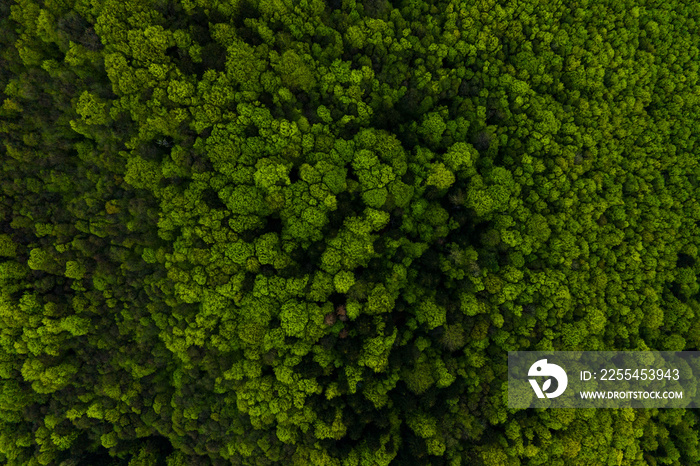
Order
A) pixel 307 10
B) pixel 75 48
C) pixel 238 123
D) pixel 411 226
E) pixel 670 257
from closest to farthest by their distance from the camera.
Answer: pixel 75 48 → pixel 238 123 → pixel 307 10 → pixel 411 226 → pixel 670 257

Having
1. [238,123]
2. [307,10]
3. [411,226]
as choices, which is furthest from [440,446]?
[307,10]

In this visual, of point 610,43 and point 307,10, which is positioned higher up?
point 610,43

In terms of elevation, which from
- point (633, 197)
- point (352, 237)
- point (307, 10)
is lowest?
point (352, 237)

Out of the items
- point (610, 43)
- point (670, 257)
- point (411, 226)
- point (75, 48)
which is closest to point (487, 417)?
point (411, 226)

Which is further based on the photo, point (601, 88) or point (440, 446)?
point (601, 88)

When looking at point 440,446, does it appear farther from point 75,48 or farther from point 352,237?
point 75,48

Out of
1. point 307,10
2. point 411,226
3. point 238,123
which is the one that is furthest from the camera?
point 411,226
